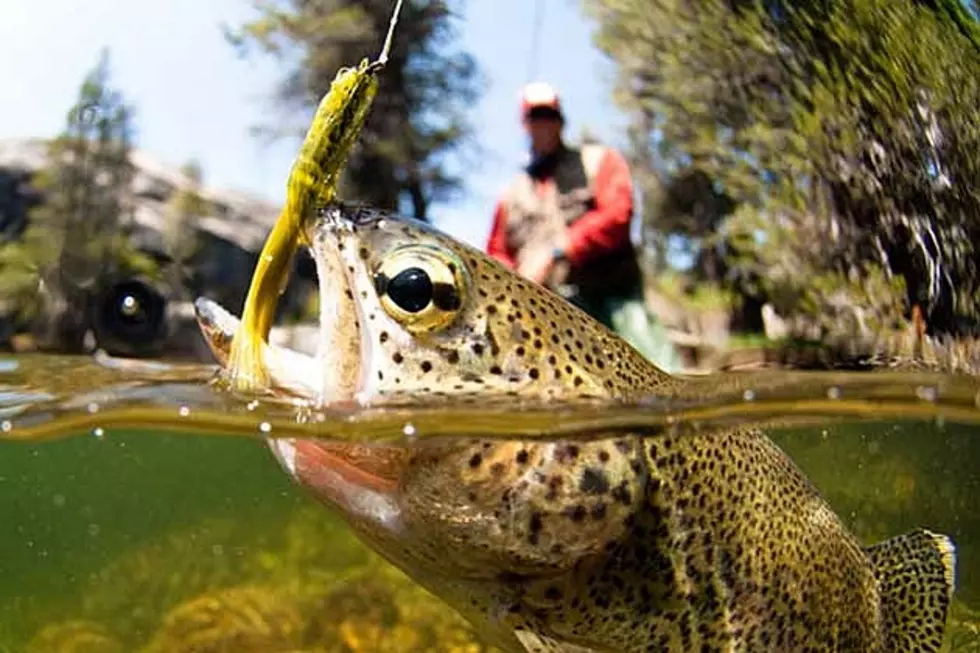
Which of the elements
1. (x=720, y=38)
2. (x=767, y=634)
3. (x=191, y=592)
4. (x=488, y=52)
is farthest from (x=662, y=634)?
(x=191, y=592)

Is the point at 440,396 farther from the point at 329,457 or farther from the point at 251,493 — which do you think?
the point at 251,493

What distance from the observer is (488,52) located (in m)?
4.26

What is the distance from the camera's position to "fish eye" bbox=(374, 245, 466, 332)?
6.77 ft

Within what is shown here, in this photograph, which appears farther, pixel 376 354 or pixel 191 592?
pixel 191 592

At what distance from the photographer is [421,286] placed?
2.09 meters

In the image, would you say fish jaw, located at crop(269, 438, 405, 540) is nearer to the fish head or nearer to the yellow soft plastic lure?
the fish head

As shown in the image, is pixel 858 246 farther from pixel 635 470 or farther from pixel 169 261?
pixel 169 261

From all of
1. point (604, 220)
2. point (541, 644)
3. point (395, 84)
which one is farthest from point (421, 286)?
point (604, 220)

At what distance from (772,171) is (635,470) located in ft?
8.15

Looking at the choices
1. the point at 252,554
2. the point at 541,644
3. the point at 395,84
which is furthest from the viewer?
the point at 252,554

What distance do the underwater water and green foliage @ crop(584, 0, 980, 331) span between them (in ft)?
1.78

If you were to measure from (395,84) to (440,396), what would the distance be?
2.55 m

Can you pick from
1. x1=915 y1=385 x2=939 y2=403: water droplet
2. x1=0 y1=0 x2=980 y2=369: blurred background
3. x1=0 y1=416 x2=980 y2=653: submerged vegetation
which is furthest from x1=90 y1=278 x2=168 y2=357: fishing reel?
x1=915 y1=385 x2=939 y2=403: water droplet

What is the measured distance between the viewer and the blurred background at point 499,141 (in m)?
3.97
